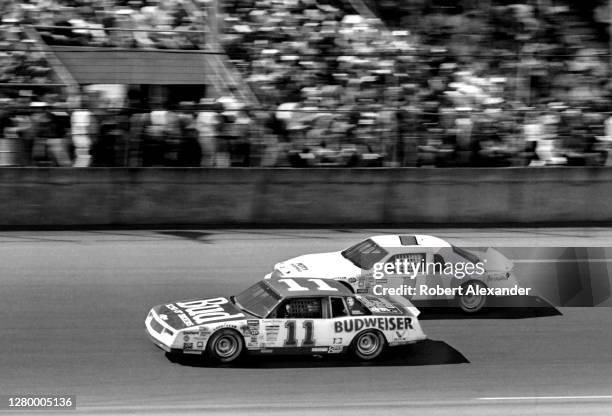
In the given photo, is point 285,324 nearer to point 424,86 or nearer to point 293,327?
point 293,327

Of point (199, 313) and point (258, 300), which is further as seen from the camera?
point (258, 300)

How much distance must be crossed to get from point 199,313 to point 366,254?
124 inches

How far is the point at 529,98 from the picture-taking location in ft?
62.0

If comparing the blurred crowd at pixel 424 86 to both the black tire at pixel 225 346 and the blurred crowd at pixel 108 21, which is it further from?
the black tire at pixel 225 346

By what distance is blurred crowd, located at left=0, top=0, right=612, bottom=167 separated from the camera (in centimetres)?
1752

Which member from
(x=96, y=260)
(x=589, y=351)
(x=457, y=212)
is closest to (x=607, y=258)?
(x=457, y=212)

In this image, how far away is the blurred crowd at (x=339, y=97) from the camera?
57.5 feet

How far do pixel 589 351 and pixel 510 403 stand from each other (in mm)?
2239

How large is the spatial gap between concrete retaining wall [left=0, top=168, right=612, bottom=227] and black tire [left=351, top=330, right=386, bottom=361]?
7658mm

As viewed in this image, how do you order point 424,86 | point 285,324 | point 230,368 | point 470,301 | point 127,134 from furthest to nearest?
point 424,86, point 127,134, point 470,301, point 285,324, point 230,368

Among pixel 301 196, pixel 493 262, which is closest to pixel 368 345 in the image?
pixel 493 262

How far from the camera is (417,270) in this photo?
1284 centimetres

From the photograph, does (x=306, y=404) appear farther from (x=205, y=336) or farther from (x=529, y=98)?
(x=529, y=98)

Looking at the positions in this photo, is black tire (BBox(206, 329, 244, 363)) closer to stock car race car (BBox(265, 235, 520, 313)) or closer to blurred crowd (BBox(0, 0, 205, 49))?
stock car race car (BBox(265, 235, 520, 313))
